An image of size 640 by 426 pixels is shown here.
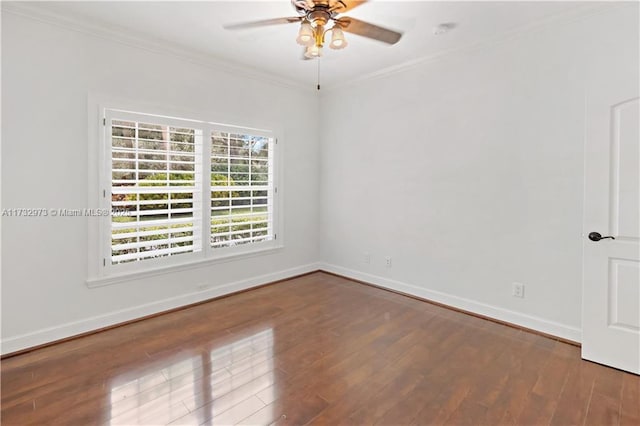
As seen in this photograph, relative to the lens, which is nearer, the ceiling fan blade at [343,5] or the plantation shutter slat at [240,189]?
the ceiling fan blade at [343,5]

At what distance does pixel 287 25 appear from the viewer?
2.98m

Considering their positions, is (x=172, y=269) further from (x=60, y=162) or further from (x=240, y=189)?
(x=60, y=162)

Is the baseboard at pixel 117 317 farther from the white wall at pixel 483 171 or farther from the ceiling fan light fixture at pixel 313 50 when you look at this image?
the ceiling fan light fixture at pixel 313 50

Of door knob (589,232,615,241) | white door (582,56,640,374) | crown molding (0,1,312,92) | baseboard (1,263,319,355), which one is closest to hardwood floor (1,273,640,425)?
baseboard (1,263,319,355)

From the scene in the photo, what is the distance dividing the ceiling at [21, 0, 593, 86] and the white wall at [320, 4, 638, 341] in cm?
24

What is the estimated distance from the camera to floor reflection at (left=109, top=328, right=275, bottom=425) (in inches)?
77.0

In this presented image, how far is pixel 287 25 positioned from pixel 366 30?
0.93 metres

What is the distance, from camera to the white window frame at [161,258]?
120 inches

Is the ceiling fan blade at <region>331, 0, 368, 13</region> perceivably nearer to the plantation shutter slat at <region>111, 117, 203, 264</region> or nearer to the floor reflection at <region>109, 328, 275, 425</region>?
the plantation shutter slat at <region>111, 117, 203, 264</region>

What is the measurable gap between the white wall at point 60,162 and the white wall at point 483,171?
87.7 inches

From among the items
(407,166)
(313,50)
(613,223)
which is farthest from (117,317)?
(613,223)

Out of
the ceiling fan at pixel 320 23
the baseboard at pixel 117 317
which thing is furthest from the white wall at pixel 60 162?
the ceiling fan at pixel 320 23

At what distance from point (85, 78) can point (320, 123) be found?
2.99m

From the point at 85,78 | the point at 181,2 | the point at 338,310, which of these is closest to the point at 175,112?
the point at 85,78
